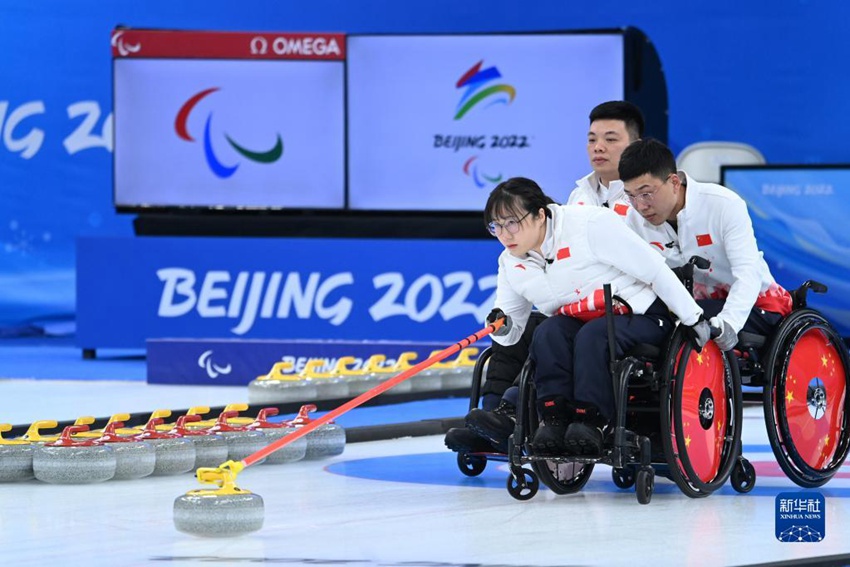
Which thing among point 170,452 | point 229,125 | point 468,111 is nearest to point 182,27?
point 229,125

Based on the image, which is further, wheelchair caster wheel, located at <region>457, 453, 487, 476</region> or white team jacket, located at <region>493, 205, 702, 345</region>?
wheelchair caster wheel, located at <region>457, 453, 487, 476</region>

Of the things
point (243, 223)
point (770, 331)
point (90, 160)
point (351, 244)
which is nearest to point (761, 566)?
point (770, 331)

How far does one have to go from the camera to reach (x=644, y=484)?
4590 millimetres

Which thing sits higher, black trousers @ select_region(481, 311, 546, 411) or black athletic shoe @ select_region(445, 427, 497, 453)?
black trousers @ select_region(481, 311, 546, 411)

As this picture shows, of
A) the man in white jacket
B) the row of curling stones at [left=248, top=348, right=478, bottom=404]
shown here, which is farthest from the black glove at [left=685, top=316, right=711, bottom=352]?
the row of curling stones at [left=248, top=348, right=478, bottom=404]

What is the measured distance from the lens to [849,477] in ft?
17.5

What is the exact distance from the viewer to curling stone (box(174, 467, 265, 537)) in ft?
13.2

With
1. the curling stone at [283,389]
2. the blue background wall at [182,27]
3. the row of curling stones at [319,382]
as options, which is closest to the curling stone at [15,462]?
the row of curling stones at [319,382]

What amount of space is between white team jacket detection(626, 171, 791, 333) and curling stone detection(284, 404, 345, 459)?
1449 millimetres

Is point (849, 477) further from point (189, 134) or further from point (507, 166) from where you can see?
point (189, 134)

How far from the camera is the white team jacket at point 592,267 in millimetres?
4645

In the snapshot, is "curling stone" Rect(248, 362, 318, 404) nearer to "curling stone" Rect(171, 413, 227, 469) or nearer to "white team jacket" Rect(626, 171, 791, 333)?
"curling stone" Rect(171, 413, 227, 469)

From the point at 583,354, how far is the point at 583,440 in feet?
0.81

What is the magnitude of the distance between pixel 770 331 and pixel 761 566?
1655mm
